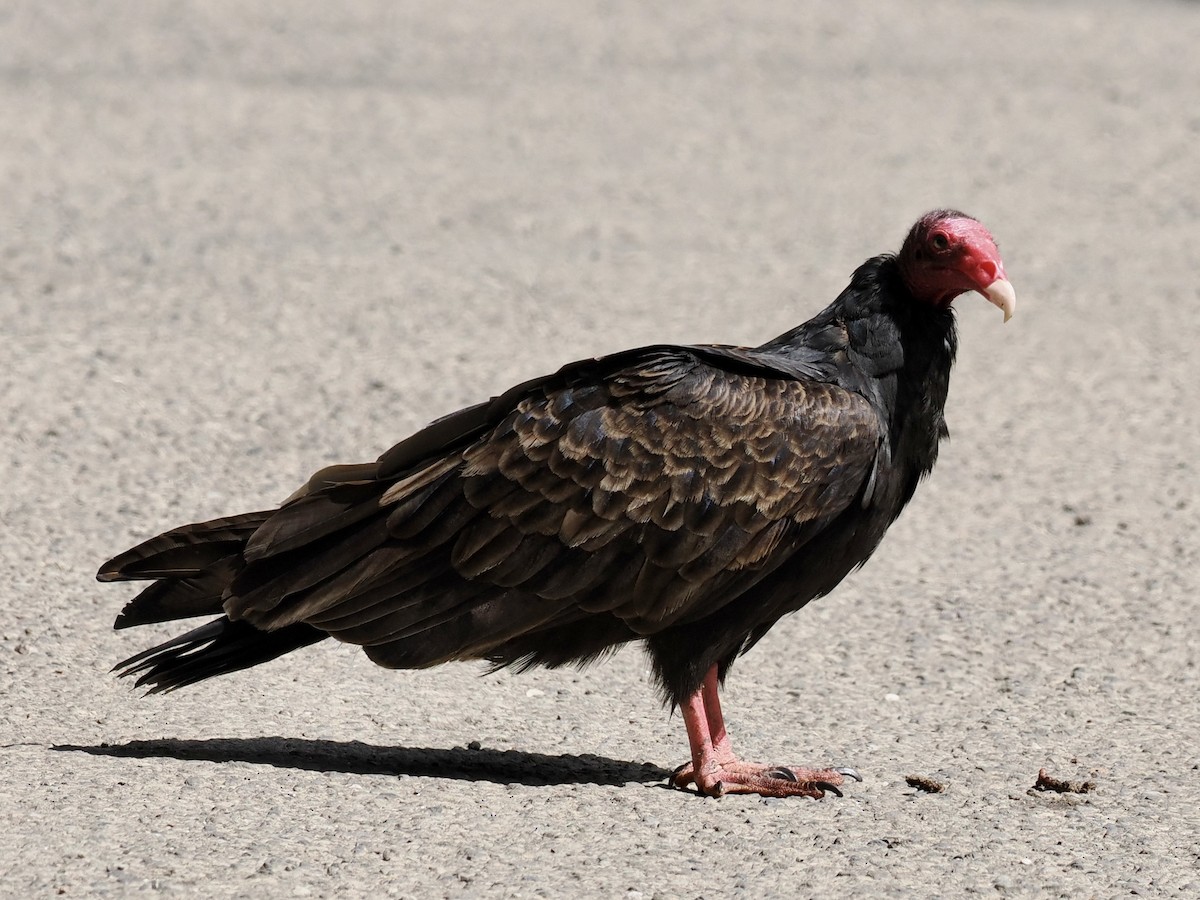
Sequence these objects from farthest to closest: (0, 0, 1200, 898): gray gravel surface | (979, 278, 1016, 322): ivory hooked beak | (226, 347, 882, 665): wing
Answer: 1. (979, 278, 1016, 322): ivory hooked beak
2. (226, 347, 882, 665): wing
3. (0, 0, 1200, 898): gray gravel surface

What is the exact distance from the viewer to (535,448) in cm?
500

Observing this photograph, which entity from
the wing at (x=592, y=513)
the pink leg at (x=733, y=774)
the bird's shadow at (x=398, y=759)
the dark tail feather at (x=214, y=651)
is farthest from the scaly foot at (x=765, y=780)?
the dark tail feather at (x=214, y=651)

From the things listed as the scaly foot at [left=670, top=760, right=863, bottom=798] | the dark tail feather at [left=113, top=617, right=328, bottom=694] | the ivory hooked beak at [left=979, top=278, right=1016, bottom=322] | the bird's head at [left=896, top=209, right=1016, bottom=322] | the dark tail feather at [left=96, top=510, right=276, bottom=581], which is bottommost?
the scaly foot at [left=670, top=760, right=863, bottom=798]

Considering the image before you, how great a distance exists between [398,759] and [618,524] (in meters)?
0.99

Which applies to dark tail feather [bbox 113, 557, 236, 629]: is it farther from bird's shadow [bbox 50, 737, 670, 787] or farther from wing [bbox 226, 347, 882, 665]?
bird's shadow [bbox 50, 737, 670, 787]

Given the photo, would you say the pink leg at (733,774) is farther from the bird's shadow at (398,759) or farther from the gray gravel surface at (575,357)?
the bird's shadow at (398,759)

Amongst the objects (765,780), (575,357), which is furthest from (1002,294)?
(575,357)

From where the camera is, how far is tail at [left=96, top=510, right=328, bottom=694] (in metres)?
5.12

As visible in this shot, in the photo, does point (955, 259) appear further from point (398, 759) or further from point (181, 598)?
point (181, 598)

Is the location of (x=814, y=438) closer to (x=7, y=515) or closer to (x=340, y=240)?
(x=7, y=515)

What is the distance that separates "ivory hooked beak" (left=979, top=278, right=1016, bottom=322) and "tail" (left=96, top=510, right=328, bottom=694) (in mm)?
2173

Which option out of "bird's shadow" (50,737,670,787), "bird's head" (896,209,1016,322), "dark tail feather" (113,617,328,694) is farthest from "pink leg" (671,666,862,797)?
"bird's head" (896,209,1016,322)

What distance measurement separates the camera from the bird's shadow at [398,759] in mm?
5086

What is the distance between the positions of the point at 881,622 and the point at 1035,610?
64cm
